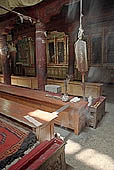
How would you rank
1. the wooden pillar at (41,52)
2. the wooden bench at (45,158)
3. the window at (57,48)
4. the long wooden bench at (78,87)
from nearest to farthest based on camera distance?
the wooden bench at (45,158) < the wooden pillar at (41,52) < the long wooden bench at (78,87) < the window at (57,48)

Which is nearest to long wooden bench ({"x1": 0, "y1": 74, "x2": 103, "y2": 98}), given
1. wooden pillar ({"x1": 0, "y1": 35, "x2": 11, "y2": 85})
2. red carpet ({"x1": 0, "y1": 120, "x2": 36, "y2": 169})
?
wooden pillar ({"x1": 0, "y1": 35, "x2": 11, "y2": 85})

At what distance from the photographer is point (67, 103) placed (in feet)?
9.52

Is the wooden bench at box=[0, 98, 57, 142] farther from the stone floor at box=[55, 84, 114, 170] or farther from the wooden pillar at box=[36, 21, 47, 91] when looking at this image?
the wooden pillar at box=[36, 21, 47, 91]

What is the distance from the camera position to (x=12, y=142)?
63.6 inches

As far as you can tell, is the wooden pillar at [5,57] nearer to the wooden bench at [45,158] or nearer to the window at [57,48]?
the window at [57,48]

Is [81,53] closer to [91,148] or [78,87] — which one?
[91,148]

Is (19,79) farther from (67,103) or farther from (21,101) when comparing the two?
(67,103)

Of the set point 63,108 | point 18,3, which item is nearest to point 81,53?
point 63,108

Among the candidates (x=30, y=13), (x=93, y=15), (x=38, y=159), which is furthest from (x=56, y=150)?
(x=93, y=15)

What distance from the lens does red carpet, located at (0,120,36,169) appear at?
141 centimetres

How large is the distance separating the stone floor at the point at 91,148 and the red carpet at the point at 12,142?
87 centimetres

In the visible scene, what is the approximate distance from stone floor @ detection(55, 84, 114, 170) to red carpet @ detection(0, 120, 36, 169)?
0.87 meters

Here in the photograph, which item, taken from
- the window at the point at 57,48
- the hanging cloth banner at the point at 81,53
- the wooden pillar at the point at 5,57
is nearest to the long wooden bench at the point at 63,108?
the hanging cloth banner at the point at 81,53

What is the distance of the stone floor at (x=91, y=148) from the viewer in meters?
2.09
